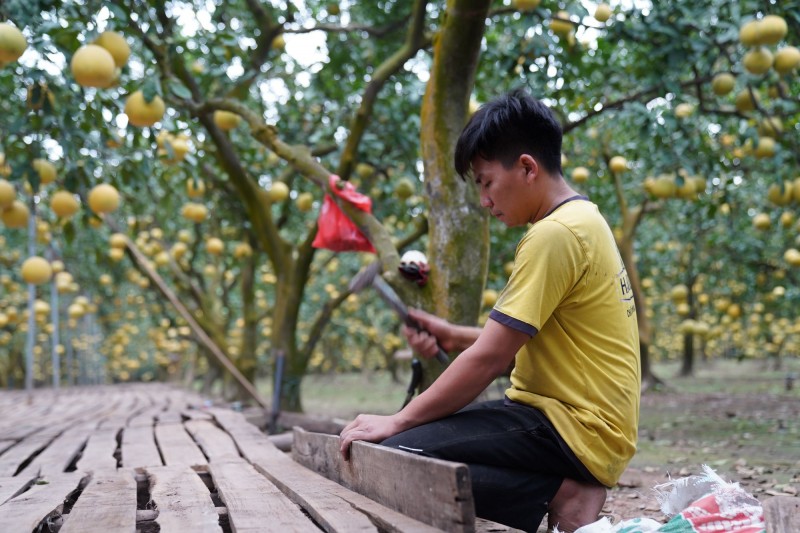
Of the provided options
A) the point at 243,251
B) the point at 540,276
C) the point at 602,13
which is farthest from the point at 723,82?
Result: the point at 243,251

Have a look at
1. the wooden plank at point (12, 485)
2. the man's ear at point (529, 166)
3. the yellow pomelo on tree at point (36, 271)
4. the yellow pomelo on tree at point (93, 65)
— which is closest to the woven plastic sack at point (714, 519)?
the man's ear at point (529, 166)

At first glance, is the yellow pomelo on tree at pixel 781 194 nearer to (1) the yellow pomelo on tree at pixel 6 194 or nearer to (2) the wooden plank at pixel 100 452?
(2) the wooden plank at pixel 100 452

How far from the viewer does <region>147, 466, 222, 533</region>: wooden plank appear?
189 cm

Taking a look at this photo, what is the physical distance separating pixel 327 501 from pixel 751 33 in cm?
394

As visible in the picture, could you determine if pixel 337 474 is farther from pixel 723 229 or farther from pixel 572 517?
pixel 723 229

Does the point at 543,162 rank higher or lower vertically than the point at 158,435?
higher

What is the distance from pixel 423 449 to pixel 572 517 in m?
0.48

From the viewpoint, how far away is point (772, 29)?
4.37 meters

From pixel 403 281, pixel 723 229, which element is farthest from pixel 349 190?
pixel 723 229

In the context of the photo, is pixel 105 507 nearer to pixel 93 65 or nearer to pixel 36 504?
pixel 36 504

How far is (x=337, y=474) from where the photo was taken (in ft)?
8.26

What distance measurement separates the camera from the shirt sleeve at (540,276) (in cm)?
193

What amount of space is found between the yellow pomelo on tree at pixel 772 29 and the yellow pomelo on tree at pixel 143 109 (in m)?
3.53

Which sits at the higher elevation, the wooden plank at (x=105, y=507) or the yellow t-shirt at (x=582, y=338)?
the yellow t-shirt at (x=582, y=338)
